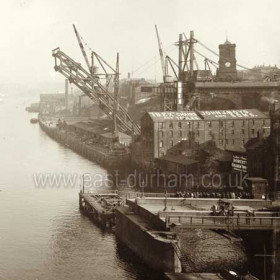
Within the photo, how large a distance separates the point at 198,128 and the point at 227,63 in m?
31.1

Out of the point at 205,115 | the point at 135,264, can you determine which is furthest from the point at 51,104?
the point at 135,264

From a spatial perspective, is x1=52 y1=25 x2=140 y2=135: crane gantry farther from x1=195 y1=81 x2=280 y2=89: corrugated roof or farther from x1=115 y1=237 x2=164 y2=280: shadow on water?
x1=115 y1=237 x2=164 y2=280: shadow on water

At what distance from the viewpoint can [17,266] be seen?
3319 centimetres

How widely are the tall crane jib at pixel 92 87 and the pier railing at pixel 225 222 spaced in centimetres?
4648

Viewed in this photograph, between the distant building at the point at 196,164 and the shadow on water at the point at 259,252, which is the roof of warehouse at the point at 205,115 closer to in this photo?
A: the distant building at the point at 196,164

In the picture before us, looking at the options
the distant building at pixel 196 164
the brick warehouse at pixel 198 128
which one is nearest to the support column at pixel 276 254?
the distant building at pixel 196 164

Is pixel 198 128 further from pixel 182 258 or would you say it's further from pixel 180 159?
pixel 182 258

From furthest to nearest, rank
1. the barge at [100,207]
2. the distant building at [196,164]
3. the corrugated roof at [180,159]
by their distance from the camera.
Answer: the corrugated roof at [180,159] < the distant building at [196,164] < the barge at [100,207]

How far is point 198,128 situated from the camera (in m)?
66.3

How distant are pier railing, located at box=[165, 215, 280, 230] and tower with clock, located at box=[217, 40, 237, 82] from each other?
64.0 m

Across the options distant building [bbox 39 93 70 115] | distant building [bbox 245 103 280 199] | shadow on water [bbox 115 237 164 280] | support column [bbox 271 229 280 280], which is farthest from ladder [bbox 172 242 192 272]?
distant building [bbox 39 93 70 115]

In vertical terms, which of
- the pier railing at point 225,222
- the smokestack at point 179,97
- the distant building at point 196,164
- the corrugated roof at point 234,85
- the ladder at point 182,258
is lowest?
the ladder at point 182,258

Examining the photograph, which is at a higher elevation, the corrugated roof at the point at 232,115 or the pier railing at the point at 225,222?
the corrugated roof at the point at 232,115

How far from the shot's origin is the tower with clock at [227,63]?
93375 millimetres
